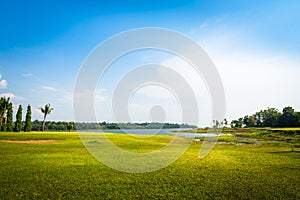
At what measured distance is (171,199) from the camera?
9.17 metres

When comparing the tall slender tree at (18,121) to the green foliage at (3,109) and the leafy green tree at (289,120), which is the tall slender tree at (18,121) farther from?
the leafy green tree at (289,120)

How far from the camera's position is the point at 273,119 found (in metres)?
119

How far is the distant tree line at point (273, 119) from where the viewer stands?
100312 mm

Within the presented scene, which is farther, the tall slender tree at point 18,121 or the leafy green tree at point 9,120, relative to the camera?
the tall slender tree at point 18,121

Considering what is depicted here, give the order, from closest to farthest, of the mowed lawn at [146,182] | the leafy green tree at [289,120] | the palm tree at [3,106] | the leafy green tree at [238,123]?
the mowed lawn at [146,182] < the palm tree at [3,106] < the leafy green tree at [289,120] < the leafy green tree at [238,123]

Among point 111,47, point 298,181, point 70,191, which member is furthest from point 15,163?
point 298,181

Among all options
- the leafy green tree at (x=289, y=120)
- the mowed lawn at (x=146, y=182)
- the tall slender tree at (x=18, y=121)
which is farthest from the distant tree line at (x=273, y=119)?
the tall slender tree at (x=18, y=121)

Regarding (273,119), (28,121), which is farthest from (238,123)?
(28,121)

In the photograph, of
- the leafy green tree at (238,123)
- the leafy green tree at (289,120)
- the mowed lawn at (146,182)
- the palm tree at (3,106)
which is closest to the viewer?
the mowed lawn at (146,182)

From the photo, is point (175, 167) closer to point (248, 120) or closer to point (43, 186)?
point (43, 186)

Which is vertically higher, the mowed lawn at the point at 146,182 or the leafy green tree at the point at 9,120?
the leafy green tree at the point at 9,120

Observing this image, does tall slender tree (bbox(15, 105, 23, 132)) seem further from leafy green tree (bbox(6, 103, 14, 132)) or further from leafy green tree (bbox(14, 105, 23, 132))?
leafy green tree (bbox(6, 103, 14, 132))

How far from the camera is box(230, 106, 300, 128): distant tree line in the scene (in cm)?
10031

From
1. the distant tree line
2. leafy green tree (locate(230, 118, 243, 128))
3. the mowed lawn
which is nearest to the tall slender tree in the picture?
the mowed lawn
